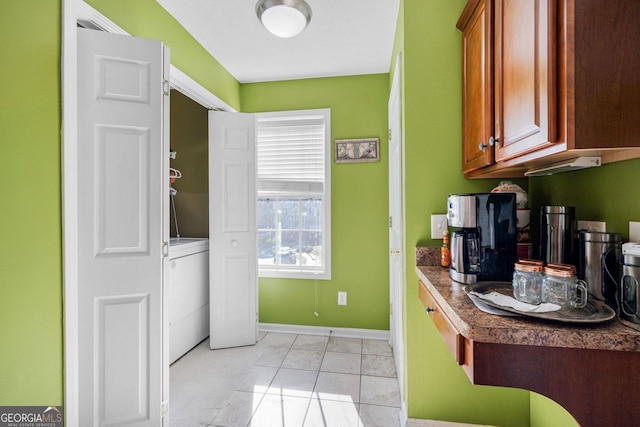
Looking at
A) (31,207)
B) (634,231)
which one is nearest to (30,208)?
(31,207)

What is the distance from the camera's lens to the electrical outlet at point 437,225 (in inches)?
63.6

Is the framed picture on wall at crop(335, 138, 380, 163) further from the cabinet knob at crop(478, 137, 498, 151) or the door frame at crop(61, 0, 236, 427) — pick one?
the door frame at crop(61, 0, 236, 427)

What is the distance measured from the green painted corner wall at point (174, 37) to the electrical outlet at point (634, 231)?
2.46 metres

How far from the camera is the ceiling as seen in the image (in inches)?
76.5

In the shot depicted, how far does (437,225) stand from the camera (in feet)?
5.34

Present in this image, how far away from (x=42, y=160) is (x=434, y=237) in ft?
6.27

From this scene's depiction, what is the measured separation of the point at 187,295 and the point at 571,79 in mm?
2753

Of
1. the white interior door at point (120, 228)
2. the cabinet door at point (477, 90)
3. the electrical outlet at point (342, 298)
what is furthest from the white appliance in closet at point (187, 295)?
the cabinet door at point (477, 90)

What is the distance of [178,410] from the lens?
1825mm

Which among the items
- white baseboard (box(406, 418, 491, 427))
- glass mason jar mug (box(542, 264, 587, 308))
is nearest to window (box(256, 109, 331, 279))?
white baseboard (box(406, 418, 491, 427))

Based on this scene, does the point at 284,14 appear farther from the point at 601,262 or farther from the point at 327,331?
the point at 327,331

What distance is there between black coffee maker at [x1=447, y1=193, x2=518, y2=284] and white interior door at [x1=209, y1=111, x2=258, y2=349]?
1867 mm

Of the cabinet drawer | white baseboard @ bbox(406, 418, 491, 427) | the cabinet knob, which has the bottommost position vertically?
white baseboard @ bbox(406, 418, 491, 427)

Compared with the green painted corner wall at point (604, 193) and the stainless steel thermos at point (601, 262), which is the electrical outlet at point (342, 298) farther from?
the stainless steel thermos at point (601, 262)
